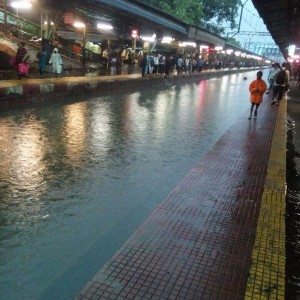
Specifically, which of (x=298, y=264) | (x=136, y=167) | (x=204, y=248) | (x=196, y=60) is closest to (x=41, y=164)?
(x=136, y=167)

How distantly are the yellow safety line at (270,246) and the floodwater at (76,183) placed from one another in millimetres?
1459

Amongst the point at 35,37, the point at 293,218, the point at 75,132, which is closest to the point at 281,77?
the point at 75,132

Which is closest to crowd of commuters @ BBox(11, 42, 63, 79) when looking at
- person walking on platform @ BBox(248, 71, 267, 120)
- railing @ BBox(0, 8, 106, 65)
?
railing @ BBox(0, 8, 106, 65)

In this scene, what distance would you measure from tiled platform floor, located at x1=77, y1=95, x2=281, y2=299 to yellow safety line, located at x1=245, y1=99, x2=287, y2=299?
0.08m

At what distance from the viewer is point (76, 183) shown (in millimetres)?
5664

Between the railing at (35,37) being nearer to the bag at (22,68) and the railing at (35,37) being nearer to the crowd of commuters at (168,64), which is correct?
the crowd of commuters at (168,64)

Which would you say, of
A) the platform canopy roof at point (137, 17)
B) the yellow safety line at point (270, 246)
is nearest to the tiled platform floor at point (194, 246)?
the yellow safety line at point (270, 246)

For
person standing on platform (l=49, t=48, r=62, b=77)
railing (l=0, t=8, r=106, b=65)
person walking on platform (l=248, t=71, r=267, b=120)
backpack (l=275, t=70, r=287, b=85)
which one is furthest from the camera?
railing (l=0, t=8, r=106, b=65)

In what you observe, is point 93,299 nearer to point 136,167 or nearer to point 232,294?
point 232,294

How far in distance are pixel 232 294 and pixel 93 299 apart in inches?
43.1

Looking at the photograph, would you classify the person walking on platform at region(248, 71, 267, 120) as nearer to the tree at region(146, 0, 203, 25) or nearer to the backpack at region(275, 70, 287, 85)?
the backpack at region(275, 70, 287, 85)

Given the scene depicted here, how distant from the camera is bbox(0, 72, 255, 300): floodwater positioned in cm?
354

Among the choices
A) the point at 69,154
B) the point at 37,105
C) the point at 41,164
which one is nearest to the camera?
the point at 41,164

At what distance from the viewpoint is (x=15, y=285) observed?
322cm
